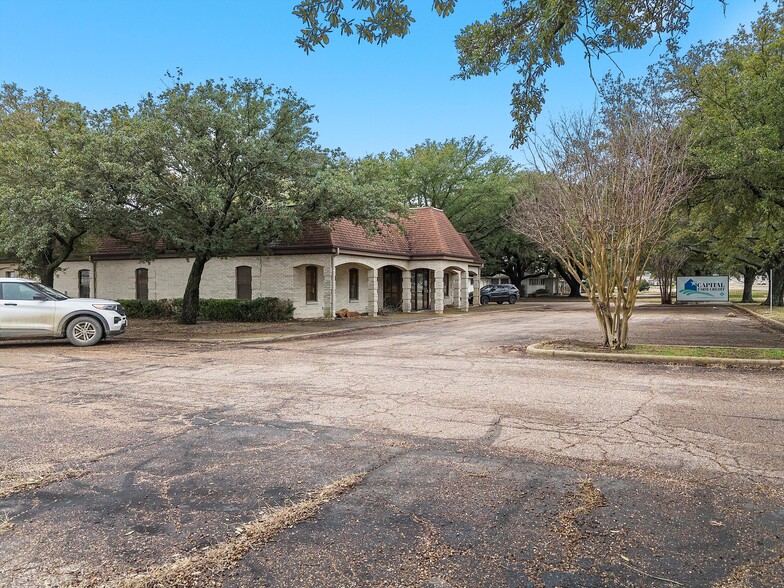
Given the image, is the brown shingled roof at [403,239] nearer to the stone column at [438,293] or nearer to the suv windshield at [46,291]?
the stone column at [438,293]

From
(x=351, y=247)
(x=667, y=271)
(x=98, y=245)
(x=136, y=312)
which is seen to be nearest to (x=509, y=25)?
(x=351, y=247)

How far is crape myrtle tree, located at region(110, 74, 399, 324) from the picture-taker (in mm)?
17141

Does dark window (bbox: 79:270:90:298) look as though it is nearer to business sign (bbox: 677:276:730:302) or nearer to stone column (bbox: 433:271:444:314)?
stone column (bbox: 433:271:444:314)

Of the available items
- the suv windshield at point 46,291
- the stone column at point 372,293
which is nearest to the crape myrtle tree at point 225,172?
the suv windshield at point 46,291

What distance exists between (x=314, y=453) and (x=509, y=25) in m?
4.53

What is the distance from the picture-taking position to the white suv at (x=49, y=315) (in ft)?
46.5

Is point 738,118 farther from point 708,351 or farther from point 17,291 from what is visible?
point 17,291

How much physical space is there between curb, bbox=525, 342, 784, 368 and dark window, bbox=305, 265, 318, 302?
15.0m

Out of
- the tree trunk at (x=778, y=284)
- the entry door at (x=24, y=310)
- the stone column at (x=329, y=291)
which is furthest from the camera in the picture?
the tree trunk at (x=778, y=284)

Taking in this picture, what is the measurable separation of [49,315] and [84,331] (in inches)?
36.0

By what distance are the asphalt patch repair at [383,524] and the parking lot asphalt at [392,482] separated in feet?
0.05

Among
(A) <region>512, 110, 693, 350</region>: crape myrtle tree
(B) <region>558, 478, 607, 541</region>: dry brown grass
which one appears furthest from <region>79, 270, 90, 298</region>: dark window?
(B) <region>558, 478, 607, 541</region>: dry brown grass

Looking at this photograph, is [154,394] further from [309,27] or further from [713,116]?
[713,116]

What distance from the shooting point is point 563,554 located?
3.27m
